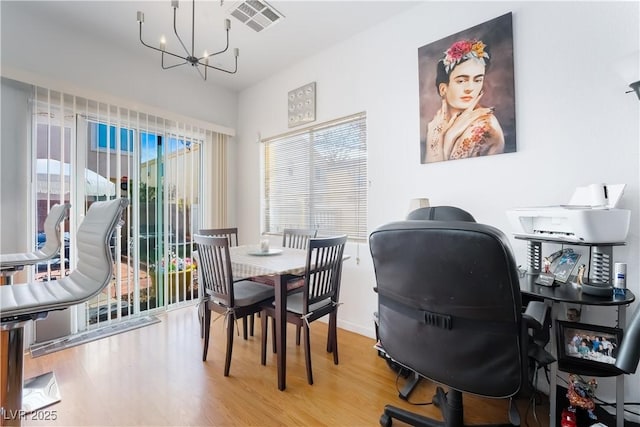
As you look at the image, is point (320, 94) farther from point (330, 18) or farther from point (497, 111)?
point (497, 111)

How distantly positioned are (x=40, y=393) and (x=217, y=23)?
301 centimetres

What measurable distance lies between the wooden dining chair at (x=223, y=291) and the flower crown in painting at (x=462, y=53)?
208 cm

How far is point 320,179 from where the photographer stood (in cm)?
308

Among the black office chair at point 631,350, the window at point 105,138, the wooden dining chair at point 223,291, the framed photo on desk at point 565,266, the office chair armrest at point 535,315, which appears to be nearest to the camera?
the black office chair at point 631,350

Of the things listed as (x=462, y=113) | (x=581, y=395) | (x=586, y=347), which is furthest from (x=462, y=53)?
(x=581, y=395)

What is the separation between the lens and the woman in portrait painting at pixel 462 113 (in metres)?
1.97

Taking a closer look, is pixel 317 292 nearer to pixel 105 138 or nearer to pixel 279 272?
pixel 279 272

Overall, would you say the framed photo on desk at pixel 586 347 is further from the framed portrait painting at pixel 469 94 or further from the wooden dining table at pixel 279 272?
the wooden dining table at pixel 279 272

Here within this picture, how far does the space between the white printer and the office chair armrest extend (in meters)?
0.39

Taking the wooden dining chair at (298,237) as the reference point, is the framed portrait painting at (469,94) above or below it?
above

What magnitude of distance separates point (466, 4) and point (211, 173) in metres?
3.14

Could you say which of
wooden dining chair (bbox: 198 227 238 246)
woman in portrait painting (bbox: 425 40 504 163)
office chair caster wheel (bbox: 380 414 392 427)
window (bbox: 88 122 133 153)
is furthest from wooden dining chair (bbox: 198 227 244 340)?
woman in portrait painting (bbox: 425 40 504 163)

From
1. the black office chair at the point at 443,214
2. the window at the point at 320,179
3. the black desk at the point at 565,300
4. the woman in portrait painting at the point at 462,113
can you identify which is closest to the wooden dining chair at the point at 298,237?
the window at the point at 320,179

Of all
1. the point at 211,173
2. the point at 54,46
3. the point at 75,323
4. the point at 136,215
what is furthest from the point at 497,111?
the point at 75,323
